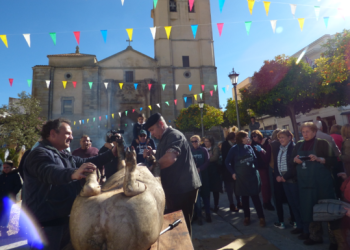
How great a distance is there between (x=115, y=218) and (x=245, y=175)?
11.3 feet

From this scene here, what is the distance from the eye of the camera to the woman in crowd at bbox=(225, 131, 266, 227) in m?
4.14

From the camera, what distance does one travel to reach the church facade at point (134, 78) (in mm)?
25859

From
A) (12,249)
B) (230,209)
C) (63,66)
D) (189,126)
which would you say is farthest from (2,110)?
(230,209)

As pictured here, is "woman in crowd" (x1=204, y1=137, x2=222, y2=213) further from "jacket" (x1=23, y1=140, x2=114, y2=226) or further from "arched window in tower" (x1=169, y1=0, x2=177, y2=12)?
"arched window in tower" (x1=169, y1=0, x2=177, y2=12)

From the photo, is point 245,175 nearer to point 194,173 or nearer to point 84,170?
point 194,173

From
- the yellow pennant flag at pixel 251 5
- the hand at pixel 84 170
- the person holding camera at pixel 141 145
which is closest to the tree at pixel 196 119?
the yellow pennant flag at pixel 251 5

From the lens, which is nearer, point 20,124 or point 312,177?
point 312,177

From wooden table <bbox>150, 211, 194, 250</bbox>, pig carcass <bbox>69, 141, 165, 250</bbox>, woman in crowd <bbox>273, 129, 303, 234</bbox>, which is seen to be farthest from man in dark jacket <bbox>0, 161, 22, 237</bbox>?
woman in crowd <bbox>273, 129, 303, 234</bbox>

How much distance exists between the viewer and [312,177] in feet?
10.5

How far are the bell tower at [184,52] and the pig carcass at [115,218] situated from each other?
25.6 m

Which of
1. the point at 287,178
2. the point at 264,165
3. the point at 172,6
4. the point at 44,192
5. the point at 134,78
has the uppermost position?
the point at 172,6

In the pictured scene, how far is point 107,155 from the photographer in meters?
2.67

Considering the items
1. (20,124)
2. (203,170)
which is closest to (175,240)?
(203,170)

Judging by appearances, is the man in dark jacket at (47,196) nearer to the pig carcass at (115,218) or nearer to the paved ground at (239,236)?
the pig carcass at (115,218)
